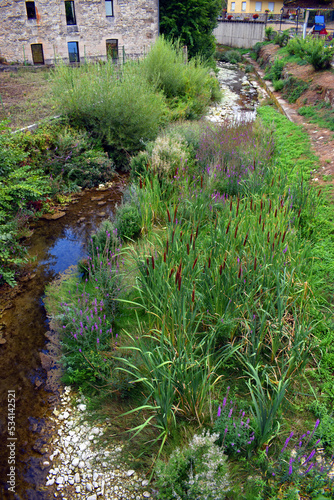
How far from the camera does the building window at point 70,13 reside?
2061 cm

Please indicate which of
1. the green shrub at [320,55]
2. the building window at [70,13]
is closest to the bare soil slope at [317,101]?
the green shrub at [320,55]

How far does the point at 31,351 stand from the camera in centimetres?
400

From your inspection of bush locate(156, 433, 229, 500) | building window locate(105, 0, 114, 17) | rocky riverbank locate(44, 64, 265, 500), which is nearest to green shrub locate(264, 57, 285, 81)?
building window locate(105, 0, 114, 17)

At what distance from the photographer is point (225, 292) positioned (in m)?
3.43

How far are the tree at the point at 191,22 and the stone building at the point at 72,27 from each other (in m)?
0.81

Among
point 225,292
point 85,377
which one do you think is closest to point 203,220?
point 225,292

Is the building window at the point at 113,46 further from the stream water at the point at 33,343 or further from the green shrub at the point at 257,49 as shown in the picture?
the stream water at the point at 33,343

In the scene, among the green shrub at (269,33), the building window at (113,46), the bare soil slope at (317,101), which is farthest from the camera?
the green shrub at (269,33)

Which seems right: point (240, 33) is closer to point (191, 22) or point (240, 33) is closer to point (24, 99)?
Result: point (191, 22)

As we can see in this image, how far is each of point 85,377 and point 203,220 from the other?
2.58 metres

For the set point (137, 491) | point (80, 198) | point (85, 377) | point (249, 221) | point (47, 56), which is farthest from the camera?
point (47, 56)

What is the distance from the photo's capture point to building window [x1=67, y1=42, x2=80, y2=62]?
21750 millimetres

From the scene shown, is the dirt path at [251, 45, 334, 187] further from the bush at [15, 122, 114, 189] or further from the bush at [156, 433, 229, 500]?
the bush at [156, 433, 229, 500]

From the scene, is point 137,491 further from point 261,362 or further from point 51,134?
point 51,134
